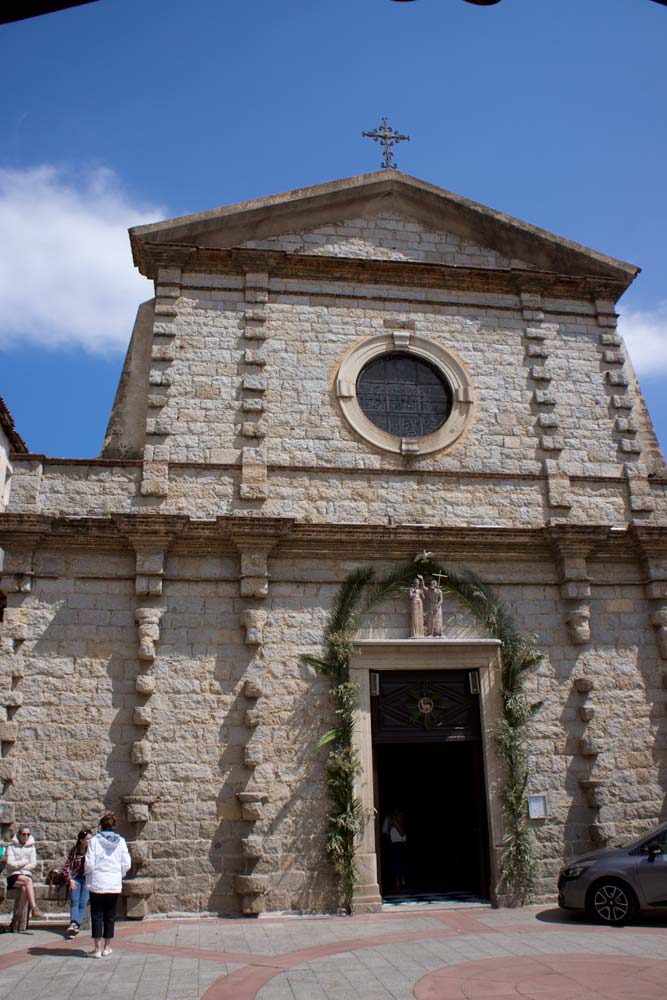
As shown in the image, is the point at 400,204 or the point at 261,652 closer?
the point at 261,652

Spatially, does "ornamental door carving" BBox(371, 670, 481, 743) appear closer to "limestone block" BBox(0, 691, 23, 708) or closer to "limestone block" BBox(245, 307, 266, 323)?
"limestone block" BBox(0, 691, 23, 708)

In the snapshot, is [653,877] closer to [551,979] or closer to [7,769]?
[551,979]

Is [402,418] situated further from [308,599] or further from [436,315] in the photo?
[308,599]

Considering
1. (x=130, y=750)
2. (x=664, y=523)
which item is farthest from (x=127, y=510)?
(x=664, y=523)

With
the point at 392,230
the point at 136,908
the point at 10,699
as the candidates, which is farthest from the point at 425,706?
the point at 392,230

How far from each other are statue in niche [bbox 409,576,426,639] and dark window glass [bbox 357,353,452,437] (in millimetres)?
2564

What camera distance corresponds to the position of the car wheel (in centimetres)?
906

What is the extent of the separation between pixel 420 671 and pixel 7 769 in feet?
18.3

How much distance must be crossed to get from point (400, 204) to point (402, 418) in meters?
4.14

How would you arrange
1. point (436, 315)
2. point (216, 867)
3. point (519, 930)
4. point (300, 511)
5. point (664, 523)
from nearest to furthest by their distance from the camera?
point (519, 930), point (216, 867), point (300, 511), point (664, 523), point (436, 315)

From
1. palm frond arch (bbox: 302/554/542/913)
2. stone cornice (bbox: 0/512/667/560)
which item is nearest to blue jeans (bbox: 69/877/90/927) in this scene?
palm frond arch (bbox: 302/554/542/913)

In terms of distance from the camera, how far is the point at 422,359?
43.2 feet

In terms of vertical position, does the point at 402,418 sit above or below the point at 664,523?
above

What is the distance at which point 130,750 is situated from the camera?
10.2 meters
